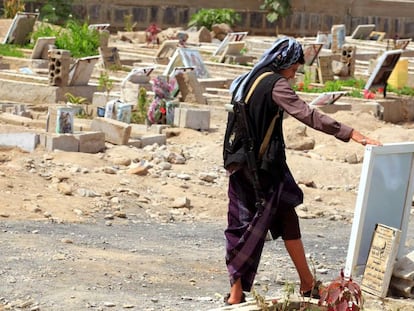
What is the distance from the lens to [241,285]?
6816mm

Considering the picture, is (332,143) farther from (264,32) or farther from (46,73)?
(264,32)

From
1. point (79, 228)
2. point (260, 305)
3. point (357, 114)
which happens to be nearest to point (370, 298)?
point (260, 305)

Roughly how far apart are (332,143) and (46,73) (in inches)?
266

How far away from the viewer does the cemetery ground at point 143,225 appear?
7.21 metres

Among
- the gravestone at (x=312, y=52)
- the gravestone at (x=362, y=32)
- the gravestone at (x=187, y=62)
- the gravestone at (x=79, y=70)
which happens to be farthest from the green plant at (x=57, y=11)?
the gravestone at (x=79, y=70)

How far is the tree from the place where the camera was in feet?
119

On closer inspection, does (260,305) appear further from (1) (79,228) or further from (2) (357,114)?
(2) (357,114)

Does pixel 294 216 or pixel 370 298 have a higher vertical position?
pixel 294 216

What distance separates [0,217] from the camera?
9617 mm

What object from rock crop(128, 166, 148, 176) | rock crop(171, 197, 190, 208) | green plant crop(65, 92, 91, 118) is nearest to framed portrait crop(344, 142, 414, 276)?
rock crop(171, 197, 190, 208)

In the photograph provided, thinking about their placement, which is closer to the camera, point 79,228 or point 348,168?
point 79,228

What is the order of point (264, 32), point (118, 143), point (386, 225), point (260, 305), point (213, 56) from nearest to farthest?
point (260, 305) < point (386, 225) < point (118, 143) < point (213, 56) < point (264, 32)

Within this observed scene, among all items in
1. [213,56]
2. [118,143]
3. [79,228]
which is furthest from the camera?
[213,56]

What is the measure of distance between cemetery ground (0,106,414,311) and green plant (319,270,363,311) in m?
0.83
